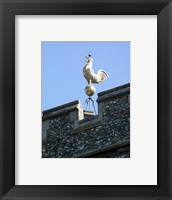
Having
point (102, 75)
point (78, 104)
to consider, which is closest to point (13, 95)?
point (102, 75)

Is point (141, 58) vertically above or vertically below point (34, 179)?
above

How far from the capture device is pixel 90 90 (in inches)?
102

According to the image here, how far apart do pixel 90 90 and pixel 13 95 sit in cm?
79

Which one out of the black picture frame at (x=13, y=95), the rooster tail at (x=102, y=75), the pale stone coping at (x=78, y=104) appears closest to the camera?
the black picture frame at (x=13, y=95)

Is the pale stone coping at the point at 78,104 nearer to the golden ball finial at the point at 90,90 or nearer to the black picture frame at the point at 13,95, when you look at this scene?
the golden ball finial at the point at 90,90

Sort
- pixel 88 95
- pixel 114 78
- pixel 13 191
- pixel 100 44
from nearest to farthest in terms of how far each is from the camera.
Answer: pixel 13 191 → pixel 100 44 → pixel 114 78 → pixel 88 95

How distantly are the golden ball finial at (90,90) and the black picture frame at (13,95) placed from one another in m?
0.70

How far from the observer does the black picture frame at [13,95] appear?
1.84m

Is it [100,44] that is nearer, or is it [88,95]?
[100,44]

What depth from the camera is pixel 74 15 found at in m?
1.91

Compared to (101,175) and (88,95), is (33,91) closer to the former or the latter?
(101,175)

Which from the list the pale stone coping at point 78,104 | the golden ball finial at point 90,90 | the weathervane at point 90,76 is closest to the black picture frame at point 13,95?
the pale stone coping at point 78,104

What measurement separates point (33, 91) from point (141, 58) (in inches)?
18.6

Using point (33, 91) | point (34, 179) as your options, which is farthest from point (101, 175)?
point (33, 91)
